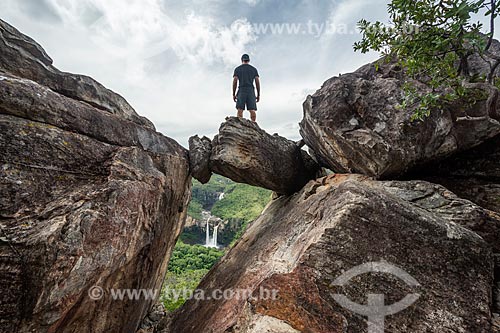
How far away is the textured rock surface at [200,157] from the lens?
9.91 meters

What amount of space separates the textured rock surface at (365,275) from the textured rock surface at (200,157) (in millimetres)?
4505

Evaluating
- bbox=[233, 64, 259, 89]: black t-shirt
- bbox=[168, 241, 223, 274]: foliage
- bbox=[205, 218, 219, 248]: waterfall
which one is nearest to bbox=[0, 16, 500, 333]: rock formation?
bbox=[233, 64, 259, 89]: black t-shirt

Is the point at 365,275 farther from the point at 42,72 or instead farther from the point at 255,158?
the point at 42,72

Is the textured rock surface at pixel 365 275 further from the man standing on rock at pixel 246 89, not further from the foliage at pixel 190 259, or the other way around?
the foliage at pixel 190 259

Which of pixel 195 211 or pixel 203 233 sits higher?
pixel 195 211

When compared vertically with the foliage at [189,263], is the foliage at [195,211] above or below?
above

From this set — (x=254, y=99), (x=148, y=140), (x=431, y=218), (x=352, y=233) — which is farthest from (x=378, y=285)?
(x=254, y=99)

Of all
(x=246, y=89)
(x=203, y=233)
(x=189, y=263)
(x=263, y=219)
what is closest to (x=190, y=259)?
(x=189, y=263)

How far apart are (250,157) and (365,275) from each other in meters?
5.75

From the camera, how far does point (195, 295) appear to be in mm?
8422

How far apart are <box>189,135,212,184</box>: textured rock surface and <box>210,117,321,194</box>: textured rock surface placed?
0.86ft

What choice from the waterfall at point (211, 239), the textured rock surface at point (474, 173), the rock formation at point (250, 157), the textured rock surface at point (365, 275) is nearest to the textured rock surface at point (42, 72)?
the rock formation at point (250, 157)

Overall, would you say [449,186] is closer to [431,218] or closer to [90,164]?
[431,218]

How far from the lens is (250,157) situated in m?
9.60
